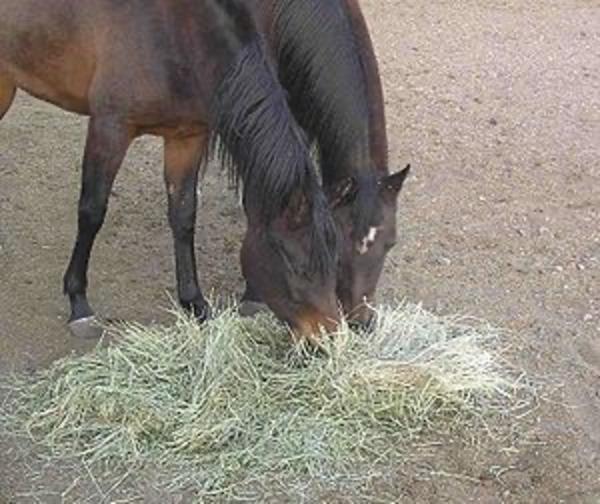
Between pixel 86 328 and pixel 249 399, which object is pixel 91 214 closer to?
pixel 86 328

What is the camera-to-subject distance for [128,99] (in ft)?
12.4

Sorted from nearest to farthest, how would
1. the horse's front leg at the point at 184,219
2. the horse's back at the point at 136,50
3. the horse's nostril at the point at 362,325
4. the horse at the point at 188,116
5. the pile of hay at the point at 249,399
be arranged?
the pile of hay at the point at 249,399 < the horse at the point at 188,116 < the horse's nostril at the point at 362,325 < the horse's back at the point at 136,50 < the horse's front leg at the point at 184,219

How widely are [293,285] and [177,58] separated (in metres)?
0.81

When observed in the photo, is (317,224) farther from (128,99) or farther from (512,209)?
(512,209)

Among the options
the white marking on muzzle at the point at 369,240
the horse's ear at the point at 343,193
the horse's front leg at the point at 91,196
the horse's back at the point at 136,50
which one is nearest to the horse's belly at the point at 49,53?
the horse's back at the point at 136,50

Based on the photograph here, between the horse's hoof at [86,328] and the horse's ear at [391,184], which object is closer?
the horse's ear at [391,184]

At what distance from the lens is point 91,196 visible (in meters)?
3.96

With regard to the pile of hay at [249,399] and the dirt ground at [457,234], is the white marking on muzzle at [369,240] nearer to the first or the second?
the pile of hay at [249,399]

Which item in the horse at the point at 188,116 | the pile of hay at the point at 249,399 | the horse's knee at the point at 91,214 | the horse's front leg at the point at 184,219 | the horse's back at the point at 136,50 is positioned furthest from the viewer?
the horse's front leg at the point at 184,219

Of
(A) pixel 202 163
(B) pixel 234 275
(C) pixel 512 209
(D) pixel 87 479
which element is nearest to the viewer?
(D) pixel 87 479

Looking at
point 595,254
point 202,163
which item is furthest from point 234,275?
point 595,254

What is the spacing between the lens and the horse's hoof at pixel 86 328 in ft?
13.2

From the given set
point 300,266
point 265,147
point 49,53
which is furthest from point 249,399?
point 49,53

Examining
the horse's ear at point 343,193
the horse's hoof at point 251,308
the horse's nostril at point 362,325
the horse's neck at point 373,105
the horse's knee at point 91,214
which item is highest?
the horse's neck at point 373,105
